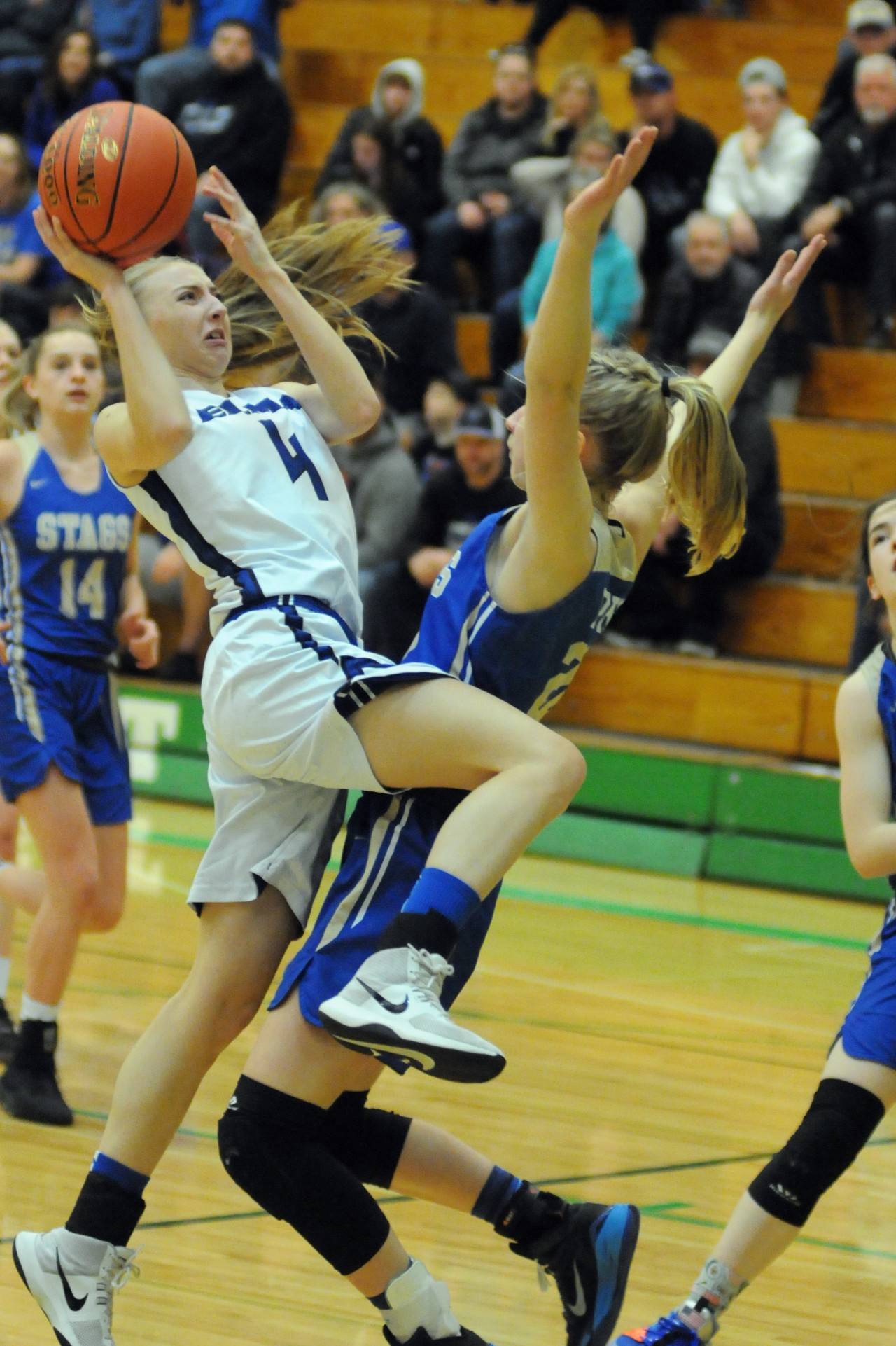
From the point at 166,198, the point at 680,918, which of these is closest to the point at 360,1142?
the point at 166,198

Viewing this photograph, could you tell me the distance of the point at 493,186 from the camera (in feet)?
34.7

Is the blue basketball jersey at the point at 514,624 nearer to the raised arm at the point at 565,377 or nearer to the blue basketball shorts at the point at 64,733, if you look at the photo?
the raised arm at the point at 565,377

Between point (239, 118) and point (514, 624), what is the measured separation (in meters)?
8.59

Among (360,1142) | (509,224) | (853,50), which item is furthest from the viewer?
(509,224)

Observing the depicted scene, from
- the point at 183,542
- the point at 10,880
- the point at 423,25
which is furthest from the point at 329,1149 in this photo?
the point at 423,25

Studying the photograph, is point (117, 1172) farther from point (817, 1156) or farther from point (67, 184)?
point (67, 184)

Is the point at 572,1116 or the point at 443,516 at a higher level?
the point at 443,516

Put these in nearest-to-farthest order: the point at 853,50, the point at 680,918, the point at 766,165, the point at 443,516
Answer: the point at 680,918
the point at 443,516
the point at 766,165
the point at 853,50

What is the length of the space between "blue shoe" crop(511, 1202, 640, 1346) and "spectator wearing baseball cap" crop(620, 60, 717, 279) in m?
7.49

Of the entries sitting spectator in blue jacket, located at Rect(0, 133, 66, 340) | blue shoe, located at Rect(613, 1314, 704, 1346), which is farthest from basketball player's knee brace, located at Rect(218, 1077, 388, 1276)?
sitting spectator in blue jacket, located at Rect(0, 133, 66, 340)

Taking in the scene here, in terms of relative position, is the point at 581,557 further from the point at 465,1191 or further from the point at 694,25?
the point at 694,25

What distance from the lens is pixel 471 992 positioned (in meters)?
6.18

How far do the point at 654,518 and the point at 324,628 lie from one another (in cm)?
61

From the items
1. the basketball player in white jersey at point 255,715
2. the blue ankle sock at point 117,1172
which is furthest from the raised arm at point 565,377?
the blue ankle sock at point 117,1172
